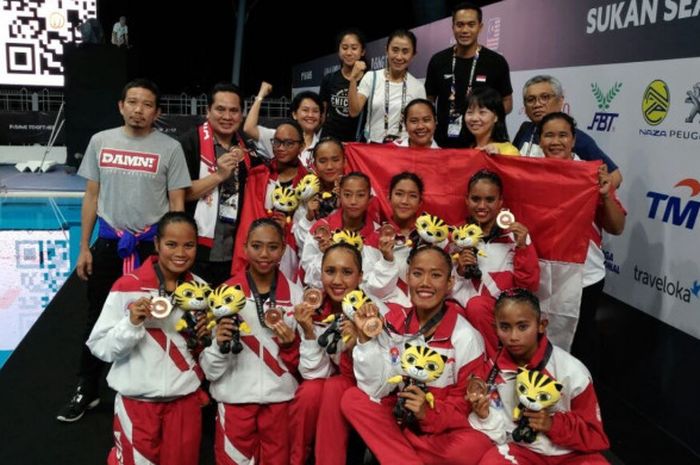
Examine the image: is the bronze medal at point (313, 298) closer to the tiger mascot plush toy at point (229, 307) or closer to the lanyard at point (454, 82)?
the tiger mascot plush toy at point (229, 307)

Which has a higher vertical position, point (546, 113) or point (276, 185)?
point (546, 113)

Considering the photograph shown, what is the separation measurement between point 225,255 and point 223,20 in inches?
691

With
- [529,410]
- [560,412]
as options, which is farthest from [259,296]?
[560,412]

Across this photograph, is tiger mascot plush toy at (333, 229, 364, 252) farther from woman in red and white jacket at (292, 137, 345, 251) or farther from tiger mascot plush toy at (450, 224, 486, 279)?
tiger mascot plush toy at (450, 224, 486, 279)

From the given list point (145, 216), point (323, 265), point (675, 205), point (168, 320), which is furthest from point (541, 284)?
point (145, 216)

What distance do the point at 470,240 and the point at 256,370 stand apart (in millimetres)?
1200

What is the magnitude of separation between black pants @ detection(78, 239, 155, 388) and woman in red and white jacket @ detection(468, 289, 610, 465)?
198cm

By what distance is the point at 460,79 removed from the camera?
4531mm

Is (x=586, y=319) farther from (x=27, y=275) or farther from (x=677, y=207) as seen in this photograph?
(x=27, y=275)

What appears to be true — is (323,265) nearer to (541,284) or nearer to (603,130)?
(541,284)

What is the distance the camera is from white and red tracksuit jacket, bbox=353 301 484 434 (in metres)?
2.84

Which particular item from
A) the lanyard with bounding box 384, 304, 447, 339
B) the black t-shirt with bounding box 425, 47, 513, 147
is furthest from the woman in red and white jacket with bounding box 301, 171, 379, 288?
the black t-shirt with bounding box 425, 47, 513, 147

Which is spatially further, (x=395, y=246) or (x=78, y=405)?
(x=78, y=405)

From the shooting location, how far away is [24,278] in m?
6.68
